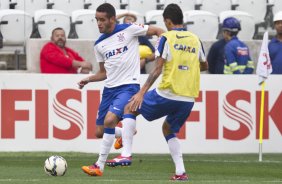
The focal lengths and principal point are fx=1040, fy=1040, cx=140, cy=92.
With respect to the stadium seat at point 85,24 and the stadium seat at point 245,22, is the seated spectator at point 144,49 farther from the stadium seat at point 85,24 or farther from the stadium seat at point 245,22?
the stadium seat at point 245,22

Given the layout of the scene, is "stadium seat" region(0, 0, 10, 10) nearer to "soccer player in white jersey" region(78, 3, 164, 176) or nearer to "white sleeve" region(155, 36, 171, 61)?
"soccer player in white jersey" region(78, 3, 164, 176)

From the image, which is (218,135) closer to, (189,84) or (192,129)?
(192,129)

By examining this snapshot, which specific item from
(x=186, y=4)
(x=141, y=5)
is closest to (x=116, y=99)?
(x=141, y=5)

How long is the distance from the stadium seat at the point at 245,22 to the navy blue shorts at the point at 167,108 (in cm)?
965

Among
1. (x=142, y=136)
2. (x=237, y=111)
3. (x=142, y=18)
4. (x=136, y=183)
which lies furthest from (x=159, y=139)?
(x=136, y=183)

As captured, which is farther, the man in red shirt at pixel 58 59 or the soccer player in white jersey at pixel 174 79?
the man in red shirt at pixel 58 59

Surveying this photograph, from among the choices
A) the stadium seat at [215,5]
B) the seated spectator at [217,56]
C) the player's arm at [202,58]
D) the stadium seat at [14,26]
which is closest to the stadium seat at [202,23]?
the stadium seat at [215,5]

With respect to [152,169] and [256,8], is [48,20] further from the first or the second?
[152,169]

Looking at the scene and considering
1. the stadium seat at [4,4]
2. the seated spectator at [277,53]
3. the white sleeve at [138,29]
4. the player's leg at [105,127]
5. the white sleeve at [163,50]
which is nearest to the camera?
the white sleeve at [163,50]

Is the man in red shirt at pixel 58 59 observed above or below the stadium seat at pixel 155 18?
below

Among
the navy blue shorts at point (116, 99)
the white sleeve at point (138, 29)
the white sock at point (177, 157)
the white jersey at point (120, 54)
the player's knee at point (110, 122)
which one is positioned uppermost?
the white sleeve at point (138, 29)

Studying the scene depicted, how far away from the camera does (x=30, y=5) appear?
21359 mm

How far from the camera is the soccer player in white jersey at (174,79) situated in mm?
12516

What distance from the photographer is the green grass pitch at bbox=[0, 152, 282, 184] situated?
12711 mm
